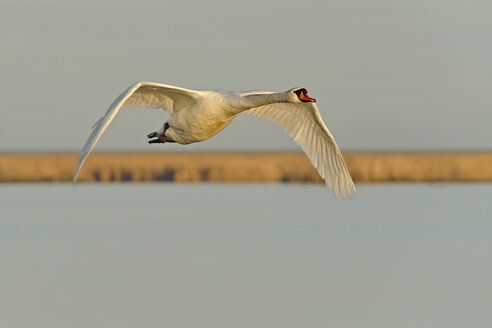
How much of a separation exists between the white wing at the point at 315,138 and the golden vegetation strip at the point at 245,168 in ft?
70.0

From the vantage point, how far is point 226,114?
571 inches

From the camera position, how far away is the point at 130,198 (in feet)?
110

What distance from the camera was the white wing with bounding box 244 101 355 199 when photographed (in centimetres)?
1579

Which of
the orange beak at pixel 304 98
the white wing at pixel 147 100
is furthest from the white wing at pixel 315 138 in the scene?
the orange beak at pixel 304 98

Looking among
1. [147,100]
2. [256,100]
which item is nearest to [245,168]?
[147,100]

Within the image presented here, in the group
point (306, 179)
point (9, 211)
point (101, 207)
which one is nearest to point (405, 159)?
point (306, 179)

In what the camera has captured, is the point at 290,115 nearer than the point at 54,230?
Yes

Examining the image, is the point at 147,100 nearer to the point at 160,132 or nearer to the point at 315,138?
the point at 160,132

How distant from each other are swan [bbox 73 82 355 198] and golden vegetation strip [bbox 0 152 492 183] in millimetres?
21413

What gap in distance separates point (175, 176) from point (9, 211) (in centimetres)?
1064

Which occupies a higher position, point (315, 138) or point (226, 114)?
point (226, 114)

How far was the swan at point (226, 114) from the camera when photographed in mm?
14198

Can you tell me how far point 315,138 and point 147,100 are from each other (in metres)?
2.43

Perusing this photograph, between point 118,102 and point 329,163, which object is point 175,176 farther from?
point 118,102
